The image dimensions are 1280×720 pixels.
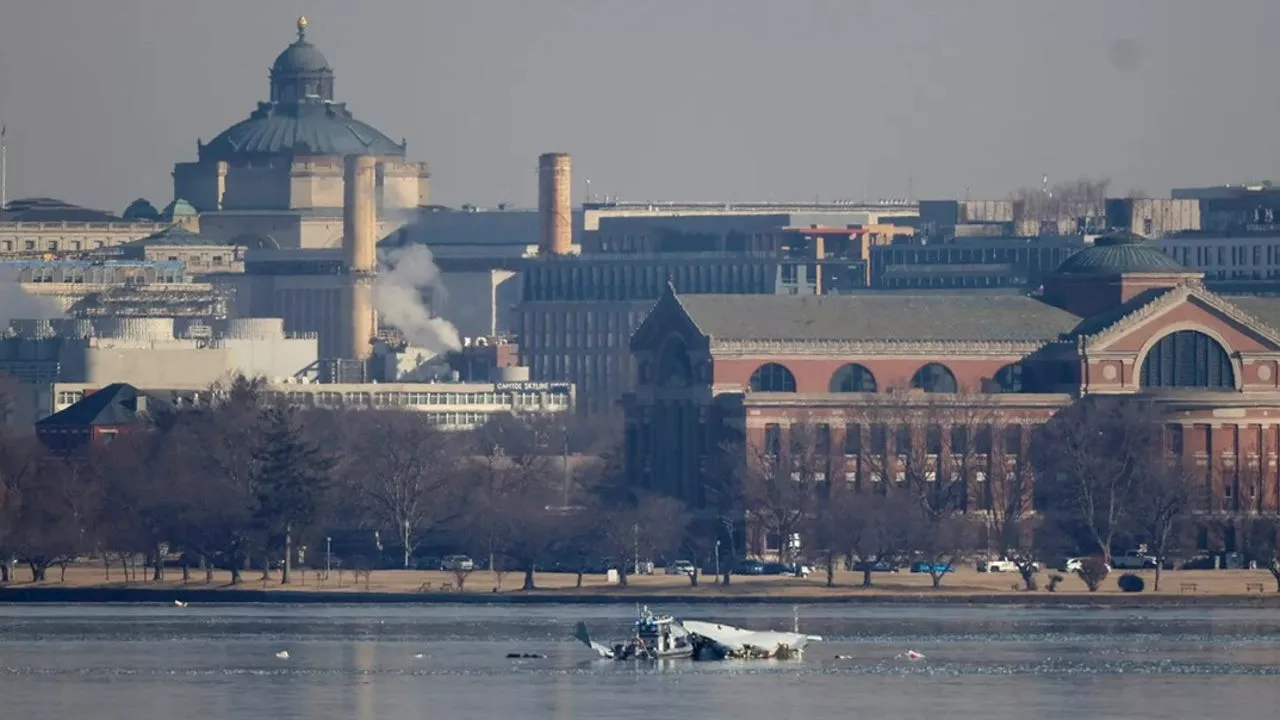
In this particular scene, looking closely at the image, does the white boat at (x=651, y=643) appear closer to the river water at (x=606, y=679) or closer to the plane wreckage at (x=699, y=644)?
the plane wreckage at (x=699, y=644)

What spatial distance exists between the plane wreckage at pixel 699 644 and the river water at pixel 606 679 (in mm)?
1258

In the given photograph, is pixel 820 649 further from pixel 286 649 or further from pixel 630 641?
pixel 286 649

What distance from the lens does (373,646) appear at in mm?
193375

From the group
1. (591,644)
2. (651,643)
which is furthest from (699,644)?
(591,644)

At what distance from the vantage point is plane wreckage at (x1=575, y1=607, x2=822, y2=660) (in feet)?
614

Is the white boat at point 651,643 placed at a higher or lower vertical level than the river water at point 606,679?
higher

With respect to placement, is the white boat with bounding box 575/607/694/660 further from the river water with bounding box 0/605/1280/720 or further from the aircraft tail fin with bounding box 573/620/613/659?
the river water with bounding box 0/605/1280/720

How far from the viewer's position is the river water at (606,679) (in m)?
166

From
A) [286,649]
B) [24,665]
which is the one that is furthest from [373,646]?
[24,665]

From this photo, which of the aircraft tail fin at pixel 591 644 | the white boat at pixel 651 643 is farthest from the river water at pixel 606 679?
the white boat at pixel 651 643

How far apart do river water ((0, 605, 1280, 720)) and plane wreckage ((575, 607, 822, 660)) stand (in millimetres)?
1258

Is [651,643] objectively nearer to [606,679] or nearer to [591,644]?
[591,644]

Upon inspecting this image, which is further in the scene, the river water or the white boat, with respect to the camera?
the white boat

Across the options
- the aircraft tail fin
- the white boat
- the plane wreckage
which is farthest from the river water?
the plane wreckage
